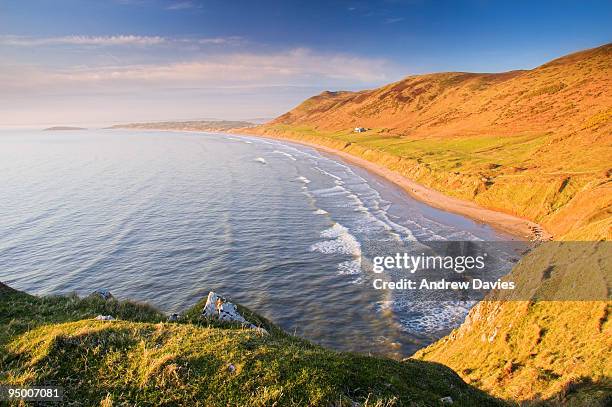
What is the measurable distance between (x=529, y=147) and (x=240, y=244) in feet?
228

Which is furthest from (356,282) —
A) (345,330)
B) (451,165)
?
(451,165)

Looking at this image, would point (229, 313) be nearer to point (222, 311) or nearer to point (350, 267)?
point (222, 311)

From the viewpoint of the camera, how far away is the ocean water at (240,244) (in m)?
30.9

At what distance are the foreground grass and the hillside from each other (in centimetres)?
1932

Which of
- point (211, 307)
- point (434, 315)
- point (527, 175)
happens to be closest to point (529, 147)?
point (527, 175)

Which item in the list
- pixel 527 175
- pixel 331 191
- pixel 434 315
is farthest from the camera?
pixel 331 191

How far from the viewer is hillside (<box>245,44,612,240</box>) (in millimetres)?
48781

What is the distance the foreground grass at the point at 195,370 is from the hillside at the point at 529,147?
63.4 feet

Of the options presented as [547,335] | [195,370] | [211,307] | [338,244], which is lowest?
[338,244]

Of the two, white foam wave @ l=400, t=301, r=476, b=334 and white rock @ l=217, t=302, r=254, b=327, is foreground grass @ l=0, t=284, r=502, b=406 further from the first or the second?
white foam wave @ l=400, t=301, r=476, b=334

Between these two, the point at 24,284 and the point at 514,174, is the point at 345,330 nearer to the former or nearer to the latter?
the point at 24,284

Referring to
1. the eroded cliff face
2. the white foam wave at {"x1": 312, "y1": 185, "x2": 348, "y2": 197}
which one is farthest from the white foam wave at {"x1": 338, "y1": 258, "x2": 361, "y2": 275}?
the white foam wave at {"x1": 312, "y1": 185, "x2": 348, "y2": 197}

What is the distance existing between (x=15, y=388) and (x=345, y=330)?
23240mm

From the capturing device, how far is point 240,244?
4691 centimetres
